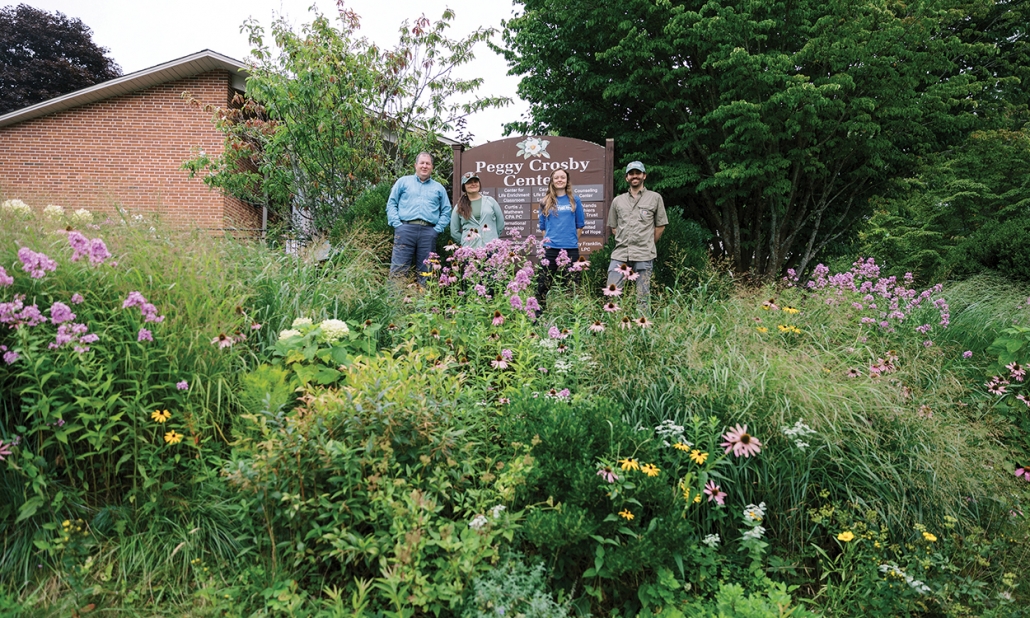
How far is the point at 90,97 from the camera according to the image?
13883mm

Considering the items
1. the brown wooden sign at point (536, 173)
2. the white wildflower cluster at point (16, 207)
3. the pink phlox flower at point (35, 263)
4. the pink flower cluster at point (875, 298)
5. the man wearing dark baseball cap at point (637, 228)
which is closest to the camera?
the pink phlox flower at point (35, 263)

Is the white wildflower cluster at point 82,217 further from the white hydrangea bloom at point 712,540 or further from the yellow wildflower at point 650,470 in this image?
the white hydrangea bloom at point 712,540

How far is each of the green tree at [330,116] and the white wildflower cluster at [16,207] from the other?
510cm

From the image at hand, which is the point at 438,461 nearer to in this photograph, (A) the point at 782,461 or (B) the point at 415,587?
(B) the point at 415,587

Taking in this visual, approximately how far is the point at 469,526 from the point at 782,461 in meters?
1.57

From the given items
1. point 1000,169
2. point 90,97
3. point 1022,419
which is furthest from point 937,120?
point 90,97

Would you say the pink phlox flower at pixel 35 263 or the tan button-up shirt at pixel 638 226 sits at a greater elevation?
the tan button-up shirt at pixel 638 226

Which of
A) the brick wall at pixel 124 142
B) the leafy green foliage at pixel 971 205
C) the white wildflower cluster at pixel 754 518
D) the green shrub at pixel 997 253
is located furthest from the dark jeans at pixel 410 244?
the brick wall at pixel 124 142

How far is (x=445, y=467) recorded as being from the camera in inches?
102

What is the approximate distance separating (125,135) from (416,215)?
37.3ft

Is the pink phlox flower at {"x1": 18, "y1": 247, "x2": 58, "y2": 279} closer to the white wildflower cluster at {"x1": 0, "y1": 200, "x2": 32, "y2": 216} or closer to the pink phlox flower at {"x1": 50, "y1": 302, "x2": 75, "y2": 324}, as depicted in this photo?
the pink phlox flower at {"x1": 50, "y1": 302, "x2": 75, "y2": 324}

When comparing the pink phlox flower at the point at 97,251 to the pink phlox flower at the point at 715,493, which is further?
the pink phlox flower at the point at 97,251

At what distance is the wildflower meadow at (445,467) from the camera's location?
2320mm

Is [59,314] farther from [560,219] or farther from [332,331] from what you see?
[560,219]
